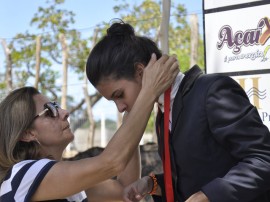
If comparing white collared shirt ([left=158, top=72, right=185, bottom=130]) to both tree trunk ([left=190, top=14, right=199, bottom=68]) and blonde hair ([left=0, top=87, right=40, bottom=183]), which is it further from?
tree trunk ([left=190, top=14, right=199, bottom=68])

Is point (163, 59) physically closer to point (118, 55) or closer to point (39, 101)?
point (118, 55)

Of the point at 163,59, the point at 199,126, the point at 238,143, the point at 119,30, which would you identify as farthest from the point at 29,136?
the point at 238,143

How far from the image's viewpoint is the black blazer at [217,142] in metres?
1.93

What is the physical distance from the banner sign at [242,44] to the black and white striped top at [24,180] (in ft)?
5.01

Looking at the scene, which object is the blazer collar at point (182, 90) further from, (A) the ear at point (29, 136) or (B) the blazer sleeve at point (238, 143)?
(A) the ear at point (29, 136)

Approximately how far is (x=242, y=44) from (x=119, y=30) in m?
1.34

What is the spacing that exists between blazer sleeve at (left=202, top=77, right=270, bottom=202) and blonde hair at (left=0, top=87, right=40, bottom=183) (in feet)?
3.20

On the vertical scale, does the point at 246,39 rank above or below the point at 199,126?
above

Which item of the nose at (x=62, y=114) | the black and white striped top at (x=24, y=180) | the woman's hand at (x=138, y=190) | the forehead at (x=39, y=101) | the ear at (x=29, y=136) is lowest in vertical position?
the woman's hand at (x=138, y=190)

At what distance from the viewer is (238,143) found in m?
1.96

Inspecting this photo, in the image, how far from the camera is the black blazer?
1931 millimetres

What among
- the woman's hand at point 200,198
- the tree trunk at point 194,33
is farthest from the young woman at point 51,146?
the tree trunk at point 194,33

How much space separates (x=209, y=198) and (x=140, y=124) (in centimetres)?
50

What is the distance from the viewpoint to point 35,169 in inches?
93.6
